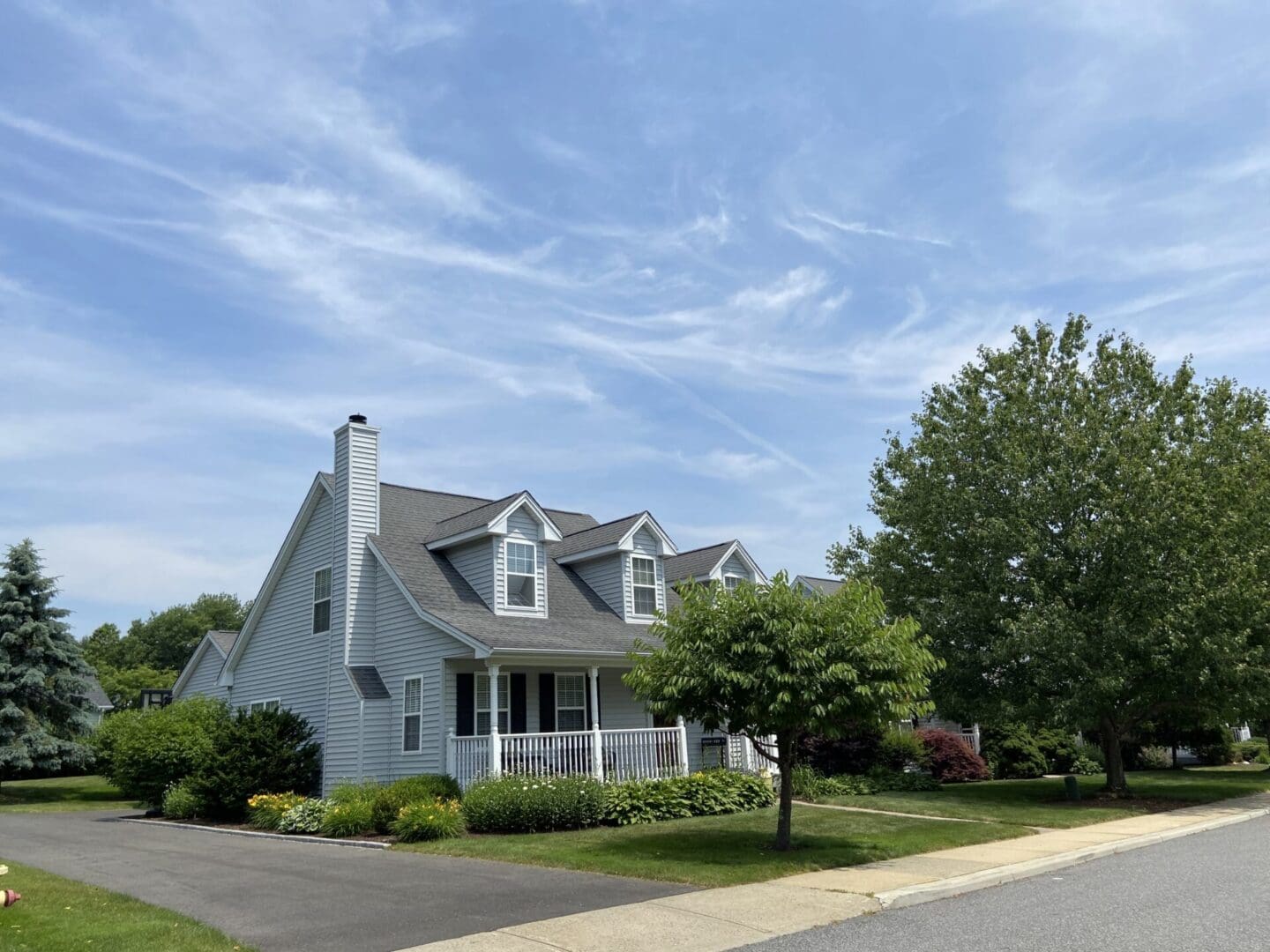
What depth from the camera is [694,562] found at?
92.9ft

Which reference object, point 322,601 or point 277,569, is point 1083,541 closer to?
point 322,601

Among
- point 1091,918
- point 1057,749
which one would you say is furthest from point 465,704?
point 1057,749

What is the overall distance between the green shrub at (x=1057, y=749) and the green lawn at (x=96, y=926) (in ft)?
93.8

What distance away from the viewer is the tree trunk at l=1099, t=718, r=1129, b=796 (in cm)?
2355

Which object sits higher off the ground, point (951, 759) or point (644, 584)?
point (644, 584)

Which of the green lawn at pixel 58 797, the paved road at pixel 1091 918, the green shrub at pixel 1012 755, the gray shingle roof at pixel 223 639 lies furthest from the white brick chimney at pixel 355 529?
the green shrub at pixel 1012 755

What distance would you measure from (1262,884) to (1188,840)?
5.33 meters

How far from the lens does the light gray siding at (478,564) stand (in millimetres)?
23062

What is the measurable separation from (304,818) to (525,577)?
7.19 meters

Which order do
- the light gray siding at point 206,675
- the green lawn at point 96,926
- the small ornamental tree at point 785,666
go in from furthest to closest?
the light gray siding at point 206,675, the small ornamental tree at point 785,666, the green lawn at point 96,926

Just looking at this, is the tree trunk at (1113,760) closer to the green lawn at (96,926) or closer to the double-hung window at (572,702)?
the double-hung window at (572,702)

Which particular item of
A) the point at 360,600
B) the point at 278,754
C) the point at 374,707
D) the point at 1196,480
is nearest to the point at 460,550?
the point at 360,600

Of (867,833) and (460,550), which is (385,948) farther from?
(460,550)

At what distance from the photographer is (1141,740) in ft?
118
